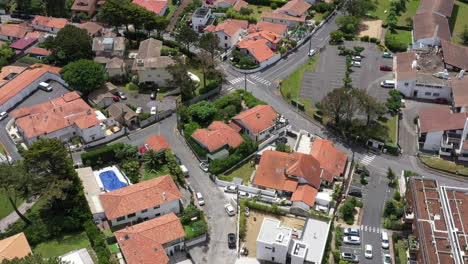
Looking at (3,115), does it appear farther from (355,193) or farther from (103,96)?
(355,193)

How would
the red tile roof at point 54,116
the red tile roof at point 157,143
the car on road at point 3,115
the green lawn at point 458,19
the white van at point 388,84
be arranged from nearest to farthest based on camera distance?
the red tile roof at point 157,143 → the red tile roof at point 54,116 → the car on road at point 3,115 → the white van at point 388,84 → the green lawn at point 458,19

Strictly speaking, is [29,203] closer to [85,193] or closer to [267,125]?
[85,193]

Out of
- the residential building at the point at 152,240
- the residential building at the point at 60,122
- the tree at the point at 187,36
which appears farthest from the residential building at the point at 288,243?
the tree at the point at 187,36

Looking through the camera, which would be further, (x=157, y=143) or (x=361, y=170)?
(x=157, y=143)

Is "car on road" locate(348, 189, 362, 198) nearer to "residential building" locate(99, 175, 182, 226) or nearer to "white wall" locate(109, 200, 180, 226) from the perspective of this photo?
"residential building" locate(99, 175, 182, 226)

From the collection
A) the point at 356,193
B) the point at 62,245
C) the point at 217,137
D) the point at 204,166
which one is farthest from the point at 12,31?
the point at 356,193

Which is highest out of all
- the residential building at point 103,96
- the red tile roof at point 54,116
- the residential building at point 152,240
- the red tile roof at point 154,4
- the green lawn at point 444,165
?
the red tile roof at point 154,4

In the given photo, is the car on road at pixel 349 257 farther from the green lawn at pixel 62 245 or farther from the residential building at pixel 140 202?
the green lawn at pixel 62 245
